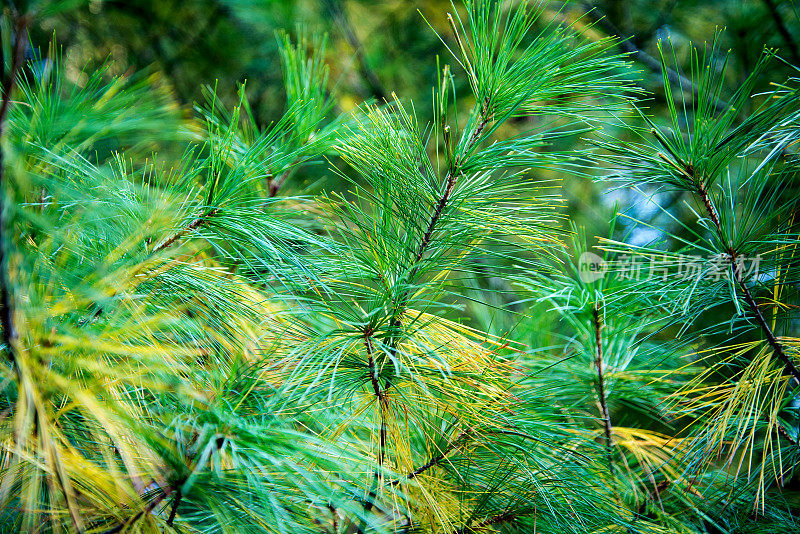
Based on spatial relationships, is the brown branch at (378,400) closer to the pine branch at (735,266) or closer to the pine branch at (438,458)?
the pine branch at (438,458)

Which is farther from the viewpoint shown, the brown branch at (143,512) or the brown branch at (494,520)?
the brown branch at (494,520)

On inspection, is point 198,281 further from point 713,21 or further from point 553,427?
point 713,21

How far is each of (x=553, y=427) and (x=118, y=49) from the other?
71.8 inches

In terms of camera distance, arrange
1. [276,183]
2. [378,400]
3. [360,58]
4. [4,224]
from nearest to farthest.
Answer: [4,224] < [378,400] < [276,183] < [360,58]

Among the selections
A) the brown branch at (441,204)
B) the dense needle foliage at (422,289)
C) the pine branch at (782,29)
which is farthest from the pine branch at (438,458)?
the pine branch at (782,29)

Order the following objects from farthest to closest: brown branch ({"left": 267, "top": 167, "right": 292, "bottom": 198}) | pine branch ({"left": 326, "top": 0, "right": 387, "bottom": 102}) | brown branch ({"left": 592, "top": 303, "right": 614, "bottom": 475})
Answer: pine branch ({"left": 326, "top": 0, "right": 387, "bottom": 102}) < brown branch ({"left": 267, "top": 167, "right": 292, "bottom": 198}) < brown branch ({"left": 592, "top": 303, "right": 614, "bottom": 475})

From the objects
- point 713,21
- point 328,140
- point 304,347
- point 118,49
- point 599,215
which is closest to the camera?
point 304,347

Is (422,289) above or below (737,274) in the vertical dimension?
below

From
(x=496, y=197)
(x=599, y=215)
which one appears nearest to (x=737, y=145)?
(x=496, y=197)

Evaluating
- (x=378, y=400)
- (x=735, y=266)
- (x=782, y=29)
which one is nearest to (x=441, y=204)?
(x=378, y=400)

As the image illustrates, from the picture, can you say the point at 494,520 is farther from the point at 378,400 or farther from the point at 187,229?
the point at 187,229

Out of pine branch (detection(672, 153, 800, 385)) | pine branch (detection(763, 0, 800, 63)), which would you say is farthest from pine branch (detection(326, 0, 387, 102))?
pine branch (detection(672, 153, 800, 385))

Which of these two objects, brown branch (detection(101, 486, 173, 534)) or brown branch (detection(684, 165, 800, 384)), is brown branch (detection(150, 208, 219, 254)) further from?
brown branch (detection(684, 165, 800, 384))

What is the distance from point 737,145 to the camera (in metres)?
0.49
